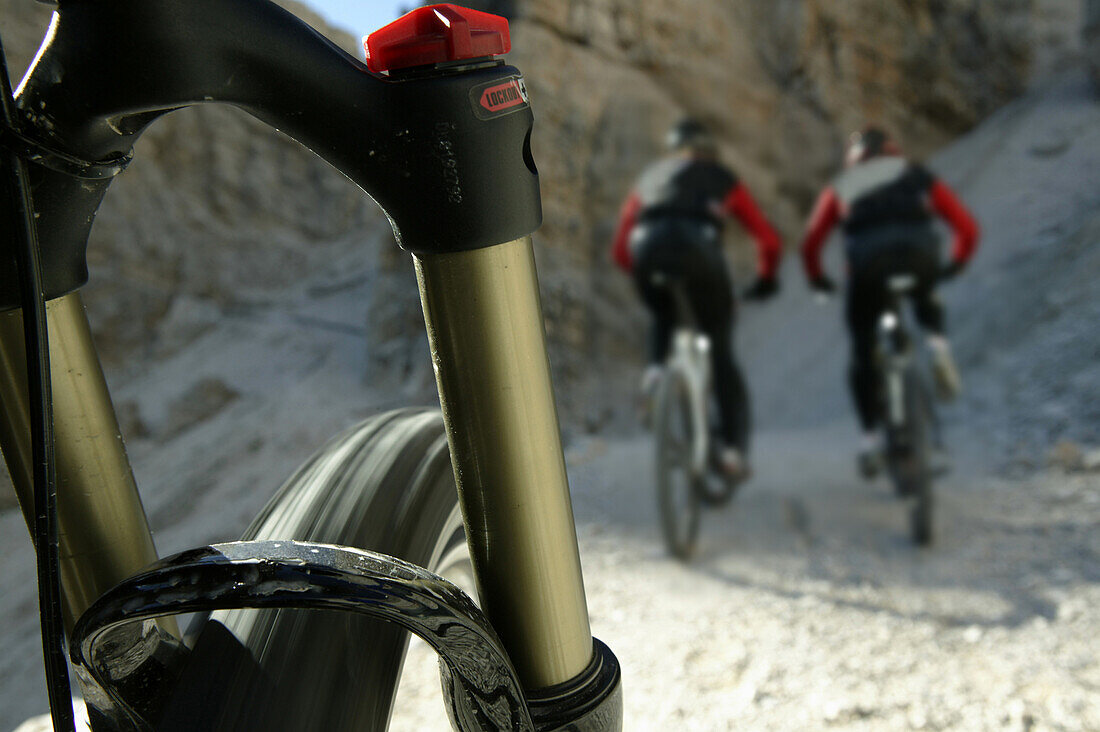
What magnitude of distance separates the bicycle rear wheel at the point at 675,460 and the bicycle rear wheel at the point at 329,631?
1.69 metres

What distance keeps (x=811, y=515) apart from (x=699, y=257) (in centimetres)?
91

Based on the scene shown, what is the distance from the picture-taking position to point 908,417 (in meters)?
2.28

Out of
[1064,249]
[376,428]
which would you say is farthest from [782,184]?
[376,428]

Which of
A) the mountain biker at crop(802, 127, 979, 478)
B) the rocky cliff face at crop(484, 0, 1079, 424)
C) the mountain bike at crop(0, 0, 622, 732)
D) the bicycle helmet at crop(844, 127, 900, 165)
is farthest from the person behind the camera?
the rocky cliff face at crop(484, 0, 1079, 424)

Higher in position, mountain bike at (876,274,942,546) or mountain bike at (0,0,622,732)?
mountain bike at (0,0,622,732)

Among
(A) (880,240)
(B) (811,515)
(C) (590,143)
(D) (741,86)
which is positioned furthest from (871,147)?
(D) (741,86)

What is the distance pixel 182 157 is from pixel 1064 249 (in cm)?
496

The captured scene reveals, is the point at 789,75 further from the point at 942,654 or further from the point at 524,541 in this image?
the point at 524,541

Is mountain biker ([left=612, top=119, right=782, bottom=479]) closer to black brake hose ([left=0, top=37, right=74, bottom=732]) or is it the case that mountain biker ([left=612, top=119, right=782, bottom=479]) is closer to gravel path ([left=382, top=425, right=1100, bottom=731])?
gravel path ([left=382, top=425, right=1100, bottom=731])

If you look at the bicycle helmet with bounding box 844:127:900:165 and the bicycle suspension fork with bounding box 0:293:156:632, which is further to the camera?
the bicycle helmet with bounding box 844:127:900:165

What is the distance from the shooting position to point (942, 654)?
1.74 m

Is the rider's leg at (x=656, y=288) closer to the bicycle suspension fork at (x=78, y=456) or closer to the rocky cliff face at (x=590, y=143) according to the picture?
the rocky cliff face at (x=590, y=143)

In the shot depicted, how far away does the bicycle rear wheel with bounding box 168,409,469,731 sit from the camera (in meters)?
0.42

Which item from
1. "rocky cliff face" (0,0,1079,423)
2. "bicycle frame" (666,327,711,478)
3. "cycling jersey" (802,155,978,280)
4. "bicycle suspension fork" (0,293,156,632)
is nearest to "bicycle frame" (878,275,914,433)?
"cycling jersey" (802,155,978,280)
